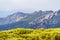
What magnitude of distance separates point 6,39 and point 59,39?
40.0 ft

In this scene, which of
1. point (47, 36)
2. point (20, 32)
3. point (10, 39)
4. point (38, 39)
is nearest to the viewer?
point (10, 39)

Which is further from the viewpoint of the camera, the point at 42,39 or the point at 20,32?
the point at 20,32

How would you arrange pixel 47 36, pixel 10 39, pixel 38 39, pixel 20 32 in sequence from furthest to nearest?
pixel 20 32, pixel 47 36, pixel 38 39, pixel 10 39

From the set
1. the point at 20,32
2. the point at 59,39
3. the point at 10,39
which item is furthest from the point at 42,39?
the point at 20,32

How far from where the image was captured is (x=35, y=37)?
48531 mm

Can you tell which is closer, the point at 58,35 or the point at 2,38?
the point at 2,38

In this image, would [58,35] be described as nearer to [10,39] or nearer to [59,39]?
[59,39]

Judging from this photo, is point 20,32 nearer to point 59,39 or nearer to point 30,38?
point 30,38

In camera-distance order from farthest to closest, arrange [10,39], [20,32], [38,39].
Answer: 1. [20,32]
2. [38,39]
3. [10,39]

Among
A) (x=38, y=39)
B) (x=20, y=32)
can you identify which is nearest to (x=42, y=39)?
(x=38, y=39)

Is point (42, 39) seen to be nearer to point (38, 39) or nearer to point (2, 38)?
point (38, 39)

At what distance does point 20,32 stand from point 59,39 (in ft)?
50.4

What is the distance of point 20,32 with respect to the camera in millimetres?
59500

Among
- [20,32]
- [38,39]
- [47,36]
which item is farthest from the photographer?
[20,32]
